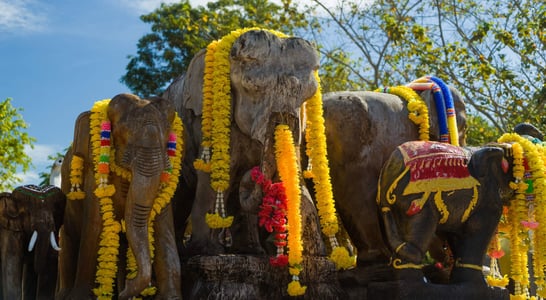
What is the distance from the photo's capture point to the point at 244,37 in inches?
285

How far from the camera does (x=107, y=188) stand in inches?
249

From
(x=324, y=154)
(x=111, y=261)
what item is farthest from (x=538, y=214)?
(x=111, y=261)

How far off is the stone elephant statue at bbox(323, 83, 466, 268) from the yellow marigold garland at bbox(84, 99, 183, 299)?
186 cm

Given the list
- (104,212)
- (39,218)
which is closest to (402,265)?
(104,212)

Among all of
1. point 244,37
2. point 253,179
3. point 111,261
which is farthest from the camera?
point 244,37

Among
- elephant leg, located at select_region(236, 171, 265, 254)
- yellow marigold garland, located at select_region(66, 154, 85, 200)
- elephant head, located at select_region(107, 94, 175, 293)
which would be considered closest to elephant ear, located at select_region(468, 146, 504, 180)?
elephant leg, located at select_region(236, 171, 265, 254)

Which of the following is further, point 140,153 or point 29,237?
point 29,237

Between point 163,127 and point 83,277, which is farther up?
point 163,127

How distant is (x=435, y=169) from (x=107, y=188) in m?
2.68

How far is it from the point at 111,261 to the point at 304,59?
2475 millimetres

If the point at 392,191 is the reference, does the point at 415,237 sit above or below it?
below

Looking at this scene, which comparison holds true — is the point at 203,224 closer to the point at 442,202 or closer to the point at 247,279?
the point at 247,279

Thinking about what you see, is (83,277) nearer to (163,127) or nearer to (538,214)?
(163,127)

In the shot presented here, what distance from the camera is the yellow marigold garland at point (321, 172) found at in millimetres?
7043
